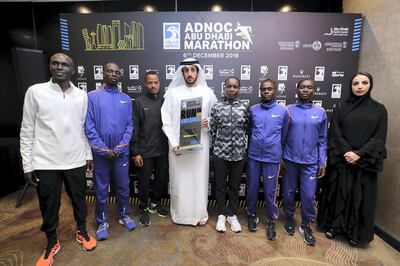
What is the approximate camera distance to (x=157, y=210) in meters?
2.88

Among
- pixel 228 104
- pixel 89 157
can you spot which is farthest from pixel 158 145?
pixel 228 104

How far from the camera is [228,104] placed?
2352mm

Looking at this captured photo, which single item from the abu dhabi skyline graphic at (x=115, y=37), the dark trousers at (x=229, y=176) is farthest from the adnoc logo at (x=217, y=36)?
the dark trousers at (x=229, y=176)

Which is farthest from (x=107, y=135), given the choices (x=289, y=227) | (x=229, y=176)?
(x=289, y=227)

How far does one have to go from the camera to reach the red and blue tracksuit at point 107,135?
217 cm

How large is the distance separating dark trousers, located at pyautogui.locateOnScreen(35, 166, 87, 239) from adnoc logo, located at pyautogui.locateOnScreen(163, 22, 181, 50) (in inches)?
70.7

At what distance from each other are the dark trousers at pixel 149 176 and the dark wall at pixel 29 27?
2278 millimetres

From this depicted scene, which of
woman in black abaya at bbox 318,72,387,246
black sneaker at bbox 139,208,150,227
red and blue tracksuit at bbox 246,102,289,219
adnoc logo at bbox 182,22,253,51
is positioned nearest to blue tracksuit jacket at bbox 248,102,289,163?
red and blue tracksuit at bbox 246,102,289,219

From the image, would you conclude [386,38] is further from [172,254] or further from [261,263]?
[172,254]

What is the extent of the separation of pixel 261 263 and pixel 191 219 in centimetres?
86

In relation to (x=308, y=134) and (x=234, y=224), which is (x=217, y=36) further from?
(x=234, y=224)

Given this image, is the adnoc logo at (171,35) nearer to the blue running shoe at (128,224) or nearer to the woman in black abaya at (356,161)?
the woman in black abaya at (356,161)

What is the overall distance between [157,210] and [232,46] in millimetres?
2265

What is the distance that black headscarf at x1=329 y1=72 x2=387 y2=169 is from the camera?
2084 millimetres
